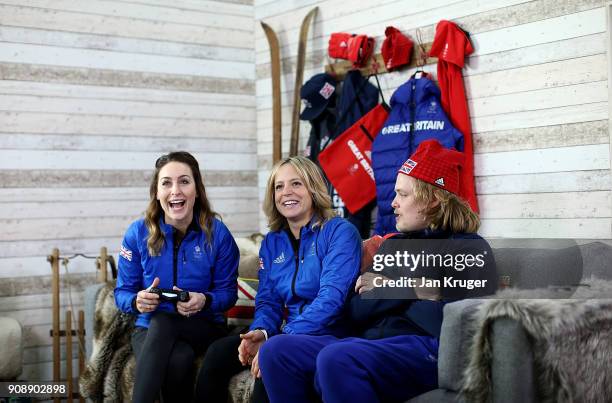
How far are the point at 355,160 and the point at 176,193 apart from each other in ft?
3.75

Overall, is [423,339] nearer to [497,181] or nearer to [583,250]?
[583,250]

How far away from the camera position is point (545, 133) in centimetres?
326

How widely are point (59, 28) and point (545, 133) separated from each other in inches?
92.9

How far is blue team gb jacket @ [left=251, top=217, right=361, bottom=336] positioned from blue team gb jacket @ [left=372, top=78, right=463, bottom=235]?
36.5 inches

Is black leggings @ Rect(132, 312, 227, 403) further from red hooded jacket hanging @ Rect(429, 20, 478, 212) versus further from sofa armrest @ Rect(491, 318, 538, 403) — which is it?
red hooded jacket hanging @ Rect(429, 20, 478, 212)

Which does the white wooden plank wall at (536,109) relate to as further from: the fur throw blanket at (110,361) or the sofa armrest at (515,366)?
the fur throw blanket at (110,361)

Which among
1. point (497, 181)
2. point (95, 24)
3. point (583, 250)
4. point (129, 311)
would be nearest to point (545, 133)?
point (497, 181)

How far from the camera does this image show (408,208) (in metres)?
2.47

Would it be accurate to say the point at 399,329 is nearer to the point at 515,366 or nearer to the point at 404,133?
the point at 515,366

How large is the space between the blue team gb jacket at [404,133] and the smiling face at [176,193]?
1.00 meters

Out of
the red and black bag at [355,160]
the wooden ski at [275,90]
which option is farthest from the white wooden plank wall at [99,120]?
the red and black bag at [355,160]

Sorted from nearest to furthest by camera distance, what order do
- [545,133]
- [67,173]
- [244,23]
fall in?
1. [545,133]
2. [67,173]
3. [244,23]

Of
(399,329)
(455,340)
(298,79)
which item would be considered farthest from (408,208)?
(298,79)

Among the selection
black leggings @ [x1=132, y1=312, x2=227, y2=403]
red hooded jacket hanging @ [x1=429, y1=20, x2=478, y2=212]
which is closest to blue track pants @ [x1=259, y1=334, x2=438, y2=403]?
black leggings @ [x1=132, y1=312, x2=227, y2=403]
